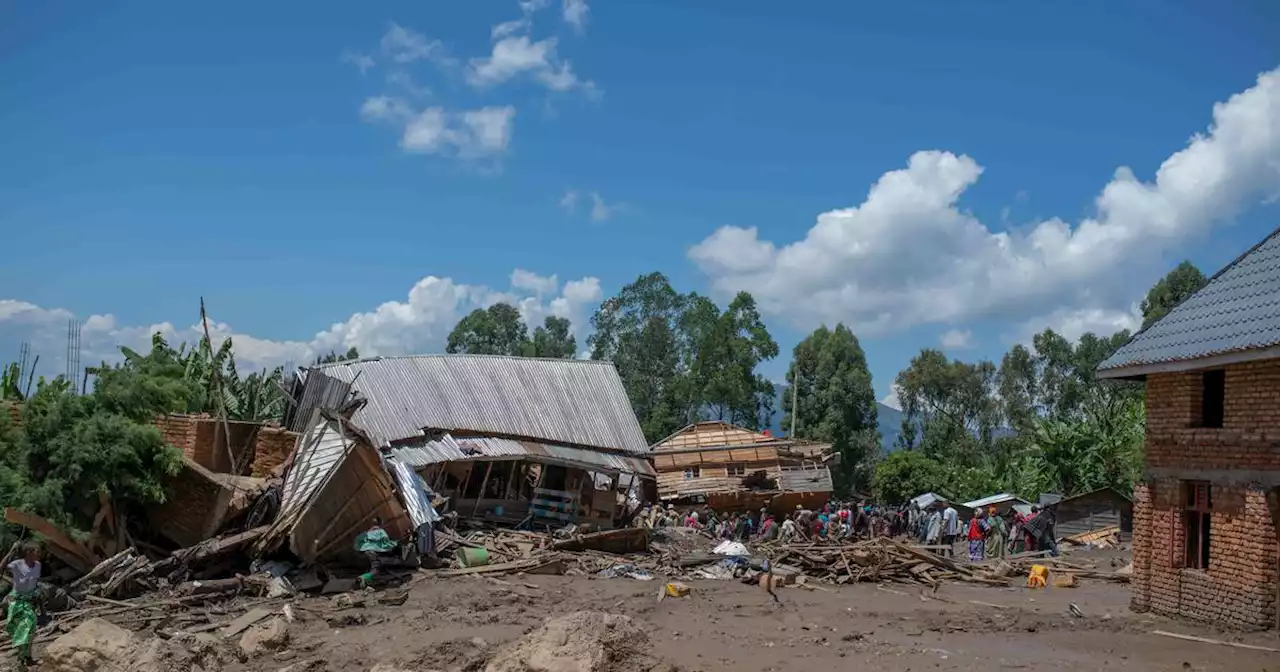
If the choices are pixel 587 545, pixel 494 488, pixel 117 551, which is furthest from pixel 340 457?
pixel 494 488

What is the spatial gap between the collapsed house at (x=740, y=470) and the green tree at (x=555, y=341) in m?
24.7

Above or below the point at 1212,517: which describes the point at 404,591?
below

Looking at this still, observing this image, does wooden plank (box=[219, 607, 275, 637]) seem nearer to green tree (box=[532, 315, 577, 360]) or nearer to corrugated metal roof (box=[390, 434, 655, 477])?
corrugated metal roof (box=[390, 434, 655, 477])

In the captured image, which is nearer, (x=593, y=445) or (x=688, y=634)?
(x=688, y=634)

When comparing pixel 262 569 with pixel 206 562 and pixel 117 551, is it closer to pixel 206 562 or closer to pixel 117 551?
pixel 206 562

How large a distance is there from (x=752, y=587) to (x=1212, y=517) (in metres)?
8.56

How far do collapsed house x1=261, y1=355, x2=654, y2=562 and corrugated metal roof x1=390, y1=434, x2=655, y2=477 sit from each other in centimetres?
5

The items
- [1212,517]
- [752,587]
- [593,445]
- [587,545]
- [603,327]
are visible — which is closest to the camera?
[1212,517]

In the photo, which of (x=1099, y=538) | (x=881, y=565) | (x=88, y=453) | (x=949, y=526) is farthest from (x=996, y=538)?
(x=88, y=453)

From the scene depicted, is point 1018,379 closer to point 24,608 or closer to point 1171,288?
point 1171,288

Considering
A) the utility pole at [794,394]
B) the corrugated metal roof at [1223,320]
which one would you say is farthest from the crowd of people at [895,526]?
the utility pole at [794,394]

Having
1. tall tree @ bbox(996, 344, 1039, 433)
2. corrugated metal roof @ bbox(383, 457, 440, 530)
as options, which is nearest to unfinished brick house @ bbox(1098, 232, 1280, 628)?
corrugated metal roof @ bbox(383, 457, 440, 530)

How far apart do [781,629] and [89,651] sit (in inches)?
375

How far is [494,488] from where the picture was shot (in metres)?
27.5
